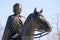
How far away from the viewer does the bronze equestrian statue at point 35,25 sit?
27.6 ft

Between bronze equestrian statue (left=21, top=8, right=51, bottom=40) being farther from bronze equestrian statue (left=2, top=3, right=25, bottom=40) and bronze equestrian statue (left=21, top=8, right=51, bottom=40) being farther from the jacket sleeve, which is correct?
the jacket sleeve

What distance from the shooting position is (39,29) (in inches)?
335

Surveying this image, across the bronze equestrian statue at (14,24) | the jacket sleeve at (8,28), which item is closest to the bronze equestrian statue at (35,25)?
the bronze equestrian statue at (14,24)

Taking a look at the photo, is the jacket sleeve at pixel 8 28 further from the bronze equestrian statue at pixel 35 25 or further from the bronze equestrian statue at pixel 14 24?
the bronze equestrian statue at pixel 35 25

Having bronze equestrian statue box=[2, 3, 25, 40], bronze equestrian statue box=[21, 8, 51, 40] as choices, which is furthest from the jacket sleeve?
Answer: bronze equestrian statue box=[21, 8, 51, 40]

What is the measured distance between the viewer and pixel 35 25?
27.9 ft

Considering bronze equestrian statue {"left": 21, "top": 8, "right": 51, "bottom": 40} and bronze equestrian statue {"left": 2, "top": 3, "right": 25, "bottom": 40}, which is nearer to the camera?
bronze equestrian statue {"left": 21, "top": 8, "right": 51, "bottom": 40}

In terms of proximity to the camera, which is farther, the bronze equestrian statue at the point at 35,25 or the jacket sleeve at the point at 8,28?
the jacket sleeve at the point at 8,28

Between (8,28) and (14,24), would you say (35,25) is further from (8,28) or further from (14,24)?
(8,28)

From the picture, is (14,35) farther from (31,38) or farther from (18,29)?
(31,38)

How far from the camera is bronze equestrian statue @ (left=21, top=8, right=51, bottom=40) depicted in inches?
Result: 331

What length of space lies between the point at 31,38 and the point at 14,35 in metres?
1.26

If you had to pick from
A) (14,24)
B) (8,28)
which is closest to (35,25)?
(14,24)

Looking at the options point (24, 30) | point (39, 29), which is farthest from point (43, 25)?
point (24, 30)
